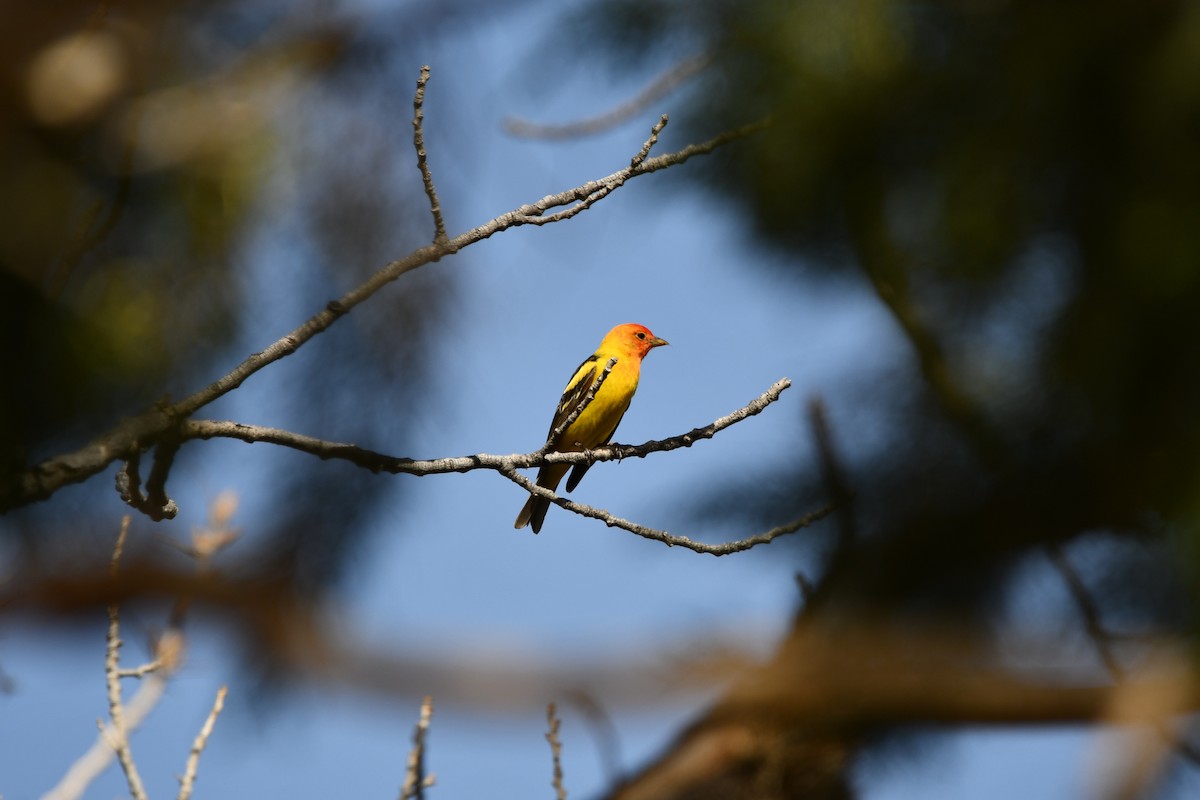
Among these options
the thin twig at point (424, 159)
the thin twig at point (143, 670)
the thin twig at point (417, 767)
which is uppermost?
the thin twig at point (424, 159)

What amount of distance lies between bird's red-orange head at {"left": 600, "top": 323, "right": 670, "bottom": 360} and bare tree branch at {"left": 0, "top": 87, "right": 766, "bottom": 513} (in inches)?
115

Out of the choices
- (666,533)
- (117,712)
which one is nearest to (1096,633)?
(666,533)

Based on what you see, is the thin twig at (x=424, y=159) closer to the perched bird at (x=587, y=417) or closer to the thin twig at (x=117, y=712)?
the thin twig at (x=117, y=712)

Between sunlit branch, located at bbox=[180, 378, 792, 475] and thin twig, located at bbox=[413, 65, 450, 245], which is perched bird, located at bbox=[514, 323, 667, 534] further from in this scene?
thin twig, located at bbox=[413, 65, 450, 245]

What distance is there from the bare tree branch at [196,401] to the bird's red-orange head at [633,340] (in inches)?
115

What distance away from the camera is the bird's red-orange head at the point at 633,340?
17.0 feet

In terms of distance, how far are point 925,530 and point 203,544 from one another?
162 cm

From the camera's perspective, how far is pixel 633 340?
5250 mm

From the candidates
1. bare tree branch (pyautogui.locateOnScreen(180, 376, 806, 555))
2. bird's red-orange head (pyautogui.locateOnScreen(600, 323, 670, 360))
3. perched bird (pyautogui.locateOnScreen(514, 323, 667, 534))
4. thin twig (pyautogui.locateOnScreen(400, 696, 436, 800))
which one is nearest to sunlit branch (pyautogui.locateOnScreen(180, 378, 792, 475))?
bare tree branch (pyautogui.locateOnScreen(180, 376, 806, 555))

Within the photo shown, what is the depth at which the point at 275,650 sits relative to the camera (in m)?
0.96

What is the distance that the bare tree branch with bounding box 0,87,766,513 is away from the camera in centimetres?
177

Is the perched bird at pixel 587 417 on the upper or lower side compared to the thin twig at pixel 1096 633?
upper

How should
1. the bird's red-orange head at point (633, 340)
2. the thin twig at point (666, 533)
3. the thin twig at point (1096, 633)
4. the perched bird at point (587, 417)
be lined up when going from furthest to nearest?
1. the bird's red-orange head at point (633, 340)
2. the perched bird at point (587, 417)
3. the thin twig at point (666, 533)
4. the thin twig at point (1096, 633)

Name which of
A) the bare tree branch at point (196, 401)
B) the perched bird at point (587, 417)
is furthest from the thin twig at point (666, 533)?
the perched bird at point (587, 417)
